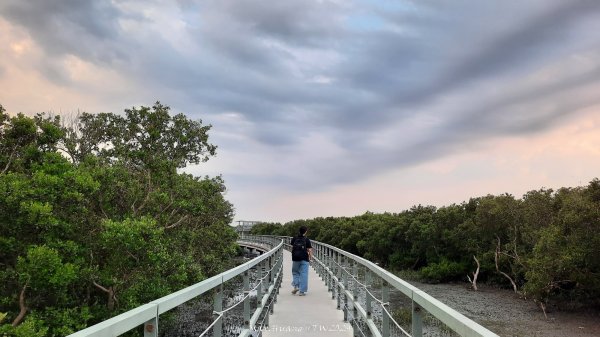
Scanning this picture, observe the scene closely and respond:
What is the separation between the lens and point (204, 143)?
966 inches

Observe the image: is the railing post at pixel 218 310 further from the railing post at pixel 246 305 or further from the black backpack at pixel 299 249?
the black backpack at pixel 299 249

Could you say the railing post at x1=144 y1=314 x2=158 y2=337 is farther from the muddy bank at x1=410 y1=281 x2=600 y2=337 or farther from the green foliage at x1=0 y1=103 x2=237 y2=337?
the muddy bank at x1=410 y1=281 x2=600 y2=337

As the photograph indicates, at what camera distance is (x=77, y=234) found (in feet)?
36.9

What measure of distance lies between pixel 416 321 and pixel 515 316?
17.2 m

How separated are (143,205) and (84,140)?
39.5 feet

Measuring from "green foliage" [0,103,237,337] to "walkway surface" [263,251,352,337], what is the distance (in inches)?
136

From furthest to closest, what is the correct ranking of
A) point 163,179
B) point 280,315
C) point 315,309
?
1. point 163,179
2. point 315,309
3. point 280,315

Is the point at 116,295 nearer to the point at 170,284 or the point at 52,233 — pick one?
the point at 170,284

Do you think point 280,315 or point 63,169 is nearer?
Answer: point 280,315

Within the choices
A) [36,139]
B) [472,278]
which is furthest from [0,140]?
[472,278]

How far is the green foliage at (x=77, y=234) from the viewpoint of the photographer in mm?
9547

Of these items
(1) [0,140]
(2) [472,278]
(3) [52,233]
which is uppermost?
(1) [0,140]

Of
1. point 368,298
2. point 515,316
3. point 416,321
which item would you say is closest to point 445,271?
point 515,316

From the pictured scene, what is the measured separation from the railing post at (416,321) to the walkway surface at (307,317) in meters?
3.70
